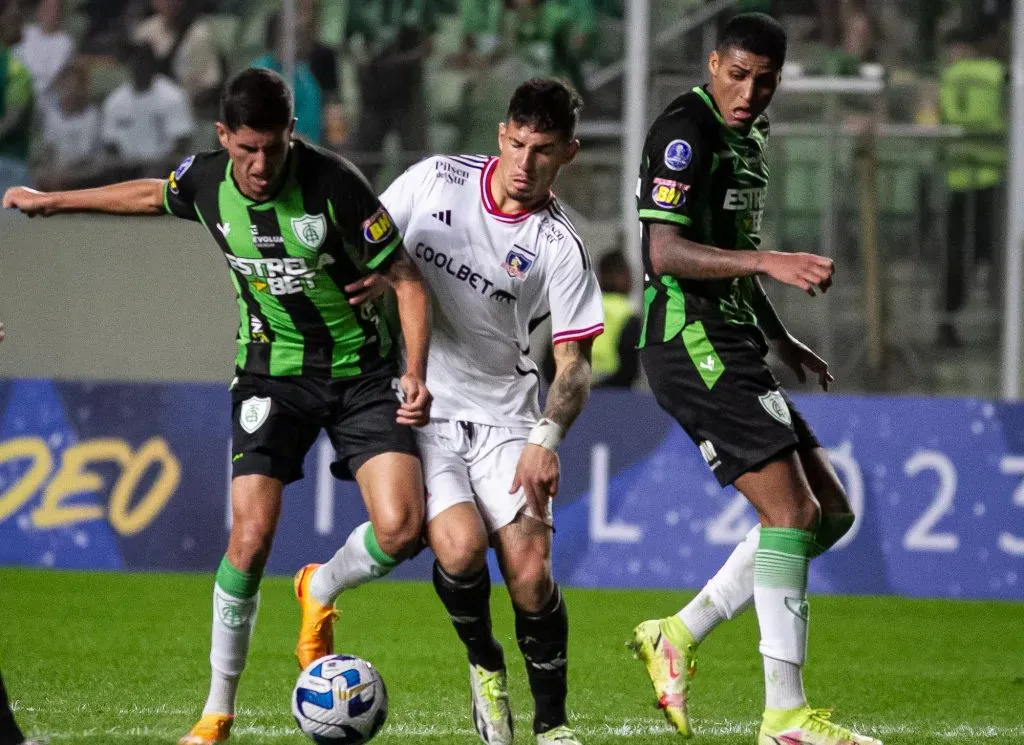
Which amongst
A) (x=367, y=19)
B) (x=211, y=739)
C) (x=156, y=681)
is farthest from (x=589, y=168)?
(x=211, y=739)

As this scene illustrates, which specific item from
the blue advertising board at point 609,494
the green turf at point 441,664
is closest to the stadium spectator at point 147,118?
the blue advertising board at point 609,494

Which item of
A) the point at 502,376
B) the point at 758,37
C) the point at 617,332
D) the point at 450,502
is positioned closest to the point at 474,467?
the point at 450,502

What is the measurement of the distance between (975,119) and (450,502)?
801 centimetres

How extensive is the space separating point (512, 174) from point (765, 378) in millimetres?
1001

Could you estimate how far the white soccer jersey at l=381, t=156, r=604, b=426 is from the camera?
529 cm

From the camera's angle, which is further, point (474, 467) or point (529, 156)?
point (474, 467)

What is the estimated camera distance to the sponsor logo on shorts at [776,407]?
5.14m

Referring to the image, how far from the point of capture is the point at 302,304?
5184 mm

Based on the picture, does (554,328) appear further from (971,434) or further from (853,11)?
(853,11)

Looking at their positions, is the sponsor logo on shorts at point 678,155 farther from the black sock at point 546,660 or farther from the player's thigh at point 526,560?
the black sock at point 546,660

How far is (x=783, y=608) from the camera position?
16.6 ft

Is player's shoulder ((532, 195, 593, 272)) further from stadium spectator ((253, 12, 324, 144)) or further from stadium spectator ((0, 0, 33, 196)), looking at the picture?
stadium spectator ((0, 0, 33, 196))

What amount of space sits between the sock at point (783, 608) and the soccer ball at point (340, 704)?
1150mm

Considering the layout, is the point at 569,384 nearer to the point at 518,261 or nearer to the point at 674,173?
the point at 518,261
